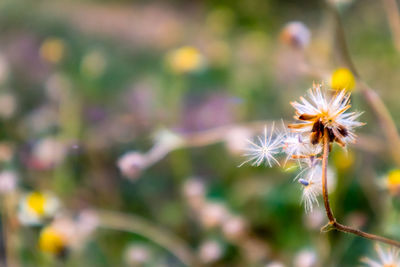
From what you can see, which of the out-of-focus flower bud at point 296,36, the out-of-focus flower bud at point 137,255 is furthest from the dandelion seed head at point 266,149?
the out-of-focus flower bud at point 137,255

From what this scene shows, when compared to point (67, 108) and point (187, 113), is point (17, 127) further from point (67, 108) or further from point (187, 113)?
point (187, 113)

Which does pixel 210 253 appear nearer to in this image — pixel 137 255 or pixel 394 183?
pixel 137 255

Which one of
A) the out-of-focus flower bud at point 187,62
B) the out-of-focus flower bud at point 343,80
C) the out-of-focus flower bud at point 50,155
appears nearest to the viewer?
the out-of-focus flower bud at point 343,80

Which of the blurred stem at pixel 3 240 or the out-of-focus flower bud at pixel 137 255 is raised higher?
the blurred stem at pixel 3 240

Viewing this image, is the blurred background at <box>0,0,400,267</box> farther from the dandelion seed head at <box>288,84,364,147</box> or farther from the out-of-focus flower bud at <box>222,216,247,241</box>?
the dandelion seed head at <box>288,84,364,147</box>

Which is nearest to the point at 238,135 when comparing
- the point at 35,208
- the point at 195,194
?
the point at 195,194

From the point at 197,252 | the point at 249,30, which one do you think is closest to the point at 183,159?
the point at 197,252

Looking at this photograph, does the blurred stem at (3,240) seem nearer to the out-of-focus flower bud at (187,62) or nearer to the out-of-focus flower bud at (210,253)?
the out-of-focus flower bud at (210,253)
